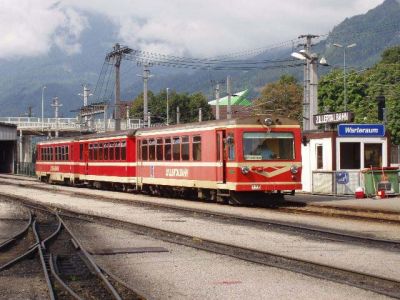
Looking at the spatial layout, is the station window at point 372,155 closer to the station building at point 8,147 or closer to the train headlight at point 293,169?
the train headlight at point 293,169

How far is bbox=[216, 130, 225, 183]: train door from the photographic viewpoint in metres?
23.5

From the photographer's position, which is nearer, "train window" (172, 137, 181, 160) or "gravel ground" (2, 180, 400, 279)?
"gravel ground" (2, 180, 400, 279)

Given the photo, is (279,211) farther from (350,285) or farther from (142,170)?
(350,285)

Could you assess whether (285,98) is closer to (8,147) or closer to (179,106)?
(179,106)

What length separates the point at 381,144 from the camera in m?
29.1

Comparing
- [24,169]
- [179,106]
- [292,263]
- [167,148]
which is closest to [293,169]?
[167,148]

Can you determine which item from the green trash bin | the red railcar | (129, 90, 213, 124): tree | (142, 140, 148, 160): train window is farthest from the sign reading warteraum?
(129, 90, 213, 124): tree

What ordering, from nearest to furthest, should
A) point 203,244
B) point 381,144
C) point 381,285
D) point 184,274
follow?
1. point 381,285
2. point 184,274
3. point 203,244
4. point 381,144

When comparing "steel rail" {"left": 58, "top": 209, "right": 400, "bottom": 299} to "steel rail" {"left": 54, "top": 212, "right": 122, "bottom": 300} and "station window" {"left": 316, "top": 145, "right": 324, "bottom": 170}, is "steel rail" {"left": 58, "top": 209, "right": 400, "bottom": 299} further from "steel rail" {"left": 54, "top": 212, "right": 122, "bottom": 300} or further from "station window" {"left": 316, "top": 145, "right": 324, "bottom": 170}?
"station window" {"left": 316, "top": 145, "right": 324, "bottom": 170}

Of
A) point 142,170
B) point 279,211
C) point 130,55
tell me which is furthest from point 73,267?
point 130,55

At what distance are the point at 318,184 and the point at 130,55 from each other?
31.5m

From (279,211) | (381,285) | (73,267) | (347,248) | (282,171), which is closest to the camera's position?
(381,285)

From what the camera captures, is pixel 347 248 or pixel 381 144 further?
pixel 381 144

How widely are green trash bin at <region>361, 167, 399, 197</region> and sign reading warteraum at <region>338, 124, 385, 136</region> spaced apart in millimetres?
2420
